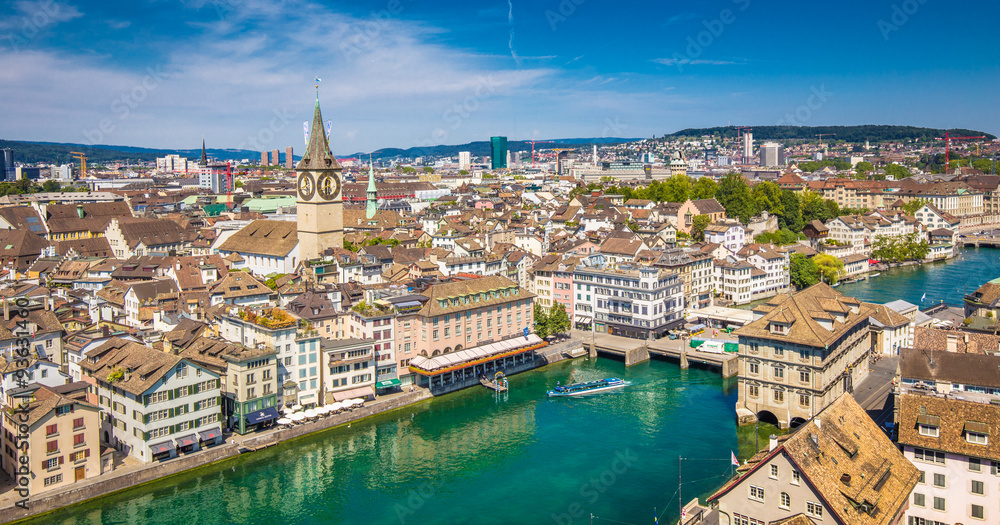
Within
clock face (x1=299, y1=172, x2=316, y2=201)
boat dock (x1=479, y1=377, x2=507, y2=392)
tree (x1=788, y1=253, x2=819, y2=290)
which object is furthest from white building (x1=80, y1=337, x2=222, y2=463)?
tree (x1=788, y1=253, x2=819, y2=290)

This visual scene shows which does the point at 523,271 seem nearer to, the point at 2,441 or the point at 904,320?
the point at 904,320

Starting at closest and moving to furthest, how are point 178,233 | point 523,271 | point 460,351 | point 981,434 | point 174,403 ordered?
1. point 981,434
2. point 174,403
3. point 460,351
4. point 523,271
5. point 178,233

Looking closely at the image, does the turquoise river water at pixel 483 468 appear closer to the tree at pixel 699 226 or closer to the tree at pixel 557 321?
the tree at pixel 557 321

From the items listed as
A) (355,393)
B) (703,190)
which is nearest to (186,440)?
(355,393)

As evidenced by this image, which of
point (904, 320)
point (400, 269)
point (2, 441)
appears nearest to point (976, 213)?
point (904, 320)

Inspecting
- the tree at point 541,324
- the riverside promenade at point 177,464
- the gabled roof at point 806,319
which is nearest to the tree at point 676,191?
the tree at point 541,324

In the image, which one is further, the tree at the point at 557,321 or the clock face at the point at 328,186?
the clock face at the point at 328,186
